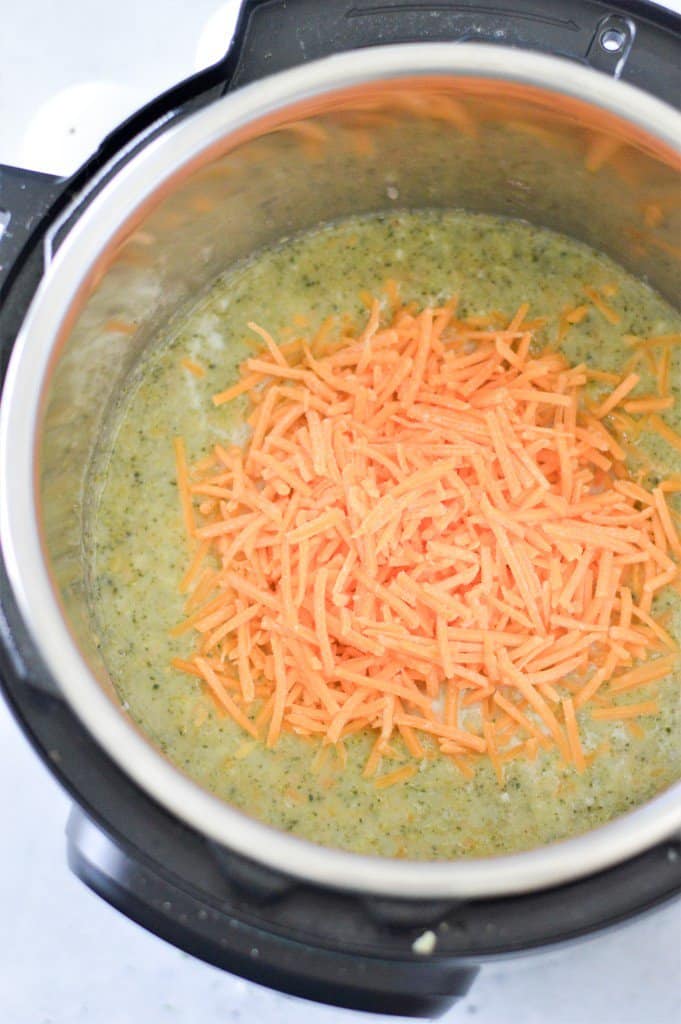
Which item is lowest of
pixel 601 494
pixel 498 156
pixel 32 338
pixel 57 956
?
pixel 57 956

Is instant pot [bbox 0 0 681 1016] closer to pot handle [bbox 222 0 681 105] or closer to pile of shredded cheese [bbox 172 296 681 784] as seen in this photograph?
pot handle [bbox 222 0 681 105]

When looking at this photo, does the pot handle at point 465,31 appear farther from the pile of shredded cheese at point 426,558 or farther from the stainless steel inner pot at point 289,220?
the pile of shredded cheese at point 426,558

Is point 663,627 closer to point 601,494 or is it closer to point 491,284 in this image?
point 601,494

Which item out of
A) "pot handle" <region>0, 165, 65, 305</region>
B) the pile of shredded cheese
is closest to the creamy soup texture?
the pile of shredded cheese

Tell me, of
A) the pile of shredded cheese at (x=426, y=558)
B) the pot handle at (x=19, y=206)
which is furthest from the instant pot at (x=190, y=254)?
the pile of shredded cheese at (x=426, y=558)

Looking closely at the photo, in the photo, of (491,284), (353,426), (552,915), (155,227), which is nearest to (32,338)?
(155,227)

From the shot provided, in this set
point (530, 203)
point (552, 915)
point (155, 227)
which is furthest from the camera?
point (530, 203)
